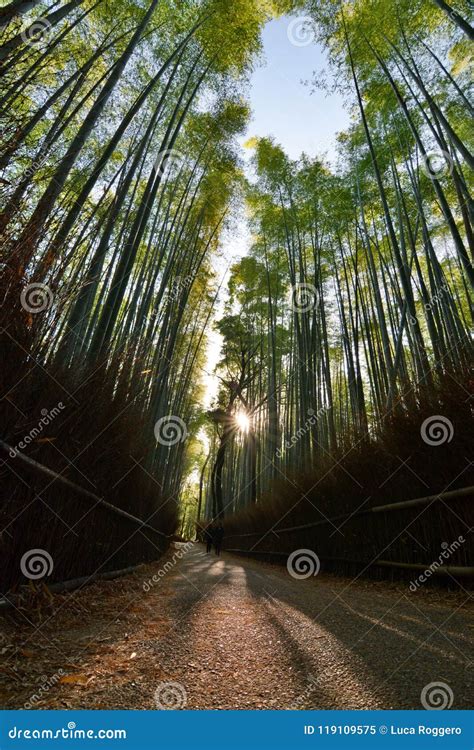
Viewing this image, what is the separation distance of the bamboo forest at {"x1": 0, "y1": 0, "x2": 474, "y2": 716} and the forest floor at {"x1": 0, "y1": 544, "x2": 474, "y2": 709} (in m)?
0.03

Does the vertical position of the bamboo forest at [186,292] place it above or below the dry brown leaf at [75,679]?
above

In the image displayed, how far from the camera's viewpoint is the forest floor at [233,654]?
995mm

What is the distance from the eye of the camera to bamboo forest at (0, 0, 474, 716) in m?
1.77

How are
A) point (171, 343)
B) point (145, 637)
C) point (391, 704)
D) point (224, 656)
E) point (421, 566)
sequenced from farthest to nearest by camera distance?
point (171, 343) < point (421, 566) < point (145, 637) < point (224, 656) < point (391, 704)

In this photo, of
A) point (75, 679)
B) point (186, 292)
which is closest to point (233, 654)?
point (75, 679)

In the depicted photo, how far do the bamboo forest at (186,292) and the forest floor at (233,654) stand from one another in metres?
0.03

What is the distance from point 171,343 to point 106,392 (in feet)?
13.5

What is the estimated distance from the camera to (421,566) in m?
2.92

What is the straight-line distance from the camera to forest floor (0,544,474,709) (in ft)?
3.26

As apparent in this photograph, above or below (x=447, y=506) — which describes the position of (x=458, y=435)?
above

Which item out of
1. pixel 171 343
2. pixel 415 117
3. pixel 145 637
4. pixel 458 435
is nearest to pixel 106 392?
pixel 145 637

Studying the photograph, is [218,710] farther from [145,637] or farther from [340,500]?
[340,500]

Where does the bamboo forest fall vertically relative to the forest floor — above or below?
above

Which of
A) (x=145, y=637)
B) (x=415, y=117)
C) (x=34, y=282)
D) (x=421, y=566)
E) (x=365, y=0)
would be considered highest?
(x=365, y=0)
